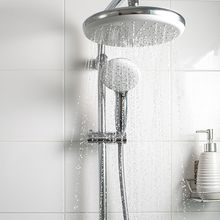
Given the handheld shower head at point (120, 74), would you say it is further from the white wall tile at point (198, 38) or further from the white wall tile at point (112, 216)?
the white wall tile at point (112, 216)

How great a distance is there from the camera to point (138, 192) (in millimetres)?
1307

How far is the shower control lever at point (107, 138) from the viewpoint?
1.20m

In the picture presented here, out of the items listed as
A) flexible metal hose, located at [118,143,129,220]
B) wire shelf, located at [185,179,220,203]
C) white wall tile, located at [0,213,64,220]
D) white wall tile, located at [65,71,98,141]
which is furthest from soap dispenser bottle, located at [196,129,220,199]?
white wall tile, located at [0,213,64,220]

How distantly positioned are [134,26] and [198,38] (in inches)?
20.7

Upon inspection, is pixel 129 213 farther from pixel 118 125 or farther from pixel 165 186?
pixel 118 125

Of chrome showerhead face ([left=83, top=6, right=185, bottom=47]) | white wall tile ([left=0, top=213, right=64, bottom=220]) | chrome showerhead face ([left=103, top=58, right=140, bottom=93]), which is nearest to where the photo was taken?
chrome showerhead face ([left=83, top=6, right=185, bottom=47])

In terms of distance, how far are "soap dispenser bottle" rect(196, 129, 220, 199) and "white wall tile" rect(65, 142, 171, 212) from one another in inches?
4.9

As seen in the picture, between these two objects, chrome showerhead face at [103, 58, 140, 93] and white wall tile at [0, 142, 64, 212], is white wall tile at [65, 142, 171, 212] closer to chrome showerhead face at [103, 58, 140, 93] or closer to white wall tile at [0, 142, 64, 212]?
white wall tile at [0, 142, 64, 212]

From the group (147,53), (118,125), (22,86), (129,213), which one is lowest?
(129,213)

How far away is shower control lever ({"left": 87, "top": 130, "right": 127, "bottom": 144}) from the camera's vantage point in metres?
1.20

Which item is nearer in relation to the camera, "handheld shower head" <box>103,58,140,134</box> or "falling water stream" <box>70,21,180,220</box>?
"handheld shower head" <box>103,58,140,134</box>

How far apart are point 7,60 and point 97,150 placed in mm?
409

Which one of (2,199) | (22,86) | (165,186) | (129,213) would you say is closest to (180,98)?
(165,186)

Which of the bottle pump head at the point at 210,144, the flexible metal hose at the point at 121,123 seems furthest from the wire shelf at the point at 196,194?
the flexible metal hose at the point at 121,123
